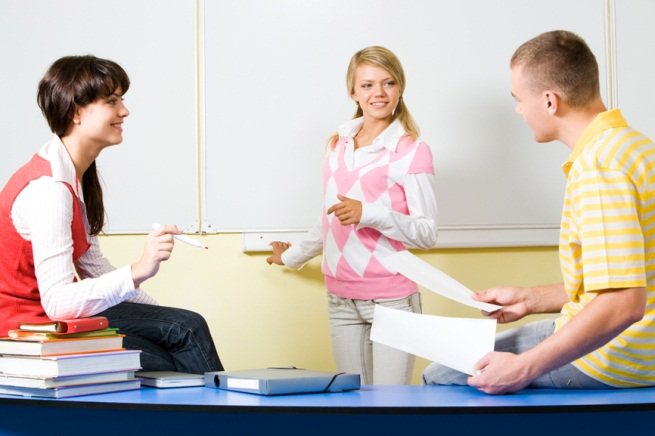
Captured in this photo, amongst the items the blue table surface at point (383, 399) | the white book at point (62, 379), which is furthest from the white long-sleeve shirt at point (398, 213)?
the white book at point (62, 379)

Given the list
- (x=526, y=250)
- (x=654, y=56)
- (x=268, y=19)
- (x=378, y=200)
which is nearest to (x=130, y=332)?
(x=378, y=200)

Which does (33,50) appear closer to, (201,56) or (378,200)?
(201,56)

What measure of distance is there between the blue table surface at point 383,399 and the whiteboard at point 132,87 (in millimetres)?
1732

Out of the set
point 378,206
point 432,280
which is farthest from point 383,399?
point 378,206

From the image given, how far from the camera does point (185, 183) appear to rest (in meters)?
3.27

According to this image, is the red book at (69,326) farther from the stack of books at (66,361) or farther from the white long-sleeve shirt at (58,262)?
the white long-sleeve shirt at (58,262)

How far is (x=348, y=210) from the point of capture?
102 inches

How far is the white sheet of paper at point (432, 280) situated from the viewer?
170cm

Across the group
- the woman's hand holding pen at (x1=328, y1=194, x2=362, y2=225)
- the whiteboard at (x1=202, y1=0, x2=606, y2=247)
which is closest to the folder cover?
the woman's hand holding pen at (x1=328, y1=194, x2=362, y2=225)

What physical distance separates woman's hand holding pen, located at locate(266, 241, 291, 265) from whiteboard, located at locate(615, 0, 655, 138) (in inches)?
62.7

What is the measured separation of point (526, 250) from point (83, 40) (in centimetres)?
205

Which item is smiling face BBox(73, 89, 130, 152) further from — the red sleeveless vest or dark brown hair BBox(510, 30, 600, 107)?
dark brown hair BBox(510, 30, 600, 107)

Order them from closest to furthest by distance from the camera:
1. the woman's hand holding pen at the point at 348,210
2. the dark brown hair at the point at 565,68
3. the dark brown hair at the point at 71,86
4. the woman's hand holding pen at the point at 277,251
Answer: the dark brown hair at the point at 565,68
the dark brown hair at the point at 71,86
the woman's hand holding pen at the point at 348,210
the woman's hand holding pen at the point at 277,251

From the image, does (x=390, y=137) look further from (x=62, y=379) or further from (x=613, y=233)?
(x=62, y=379)
